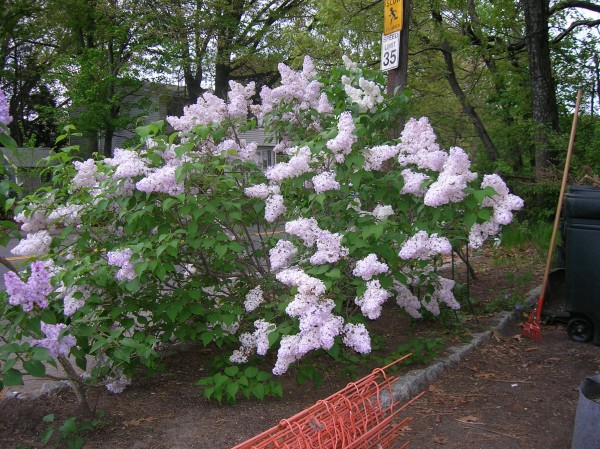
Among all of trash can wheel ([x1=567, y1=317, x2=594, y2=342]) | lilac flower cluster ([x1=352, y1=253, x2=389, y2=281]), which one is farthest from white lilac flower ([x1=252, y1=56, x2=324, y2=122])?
trash can wheel ([x1=567, y1=317, x2=594, y2=342])

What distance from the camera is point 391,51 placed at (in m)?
5.49

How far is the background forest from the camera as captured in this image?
9.21m

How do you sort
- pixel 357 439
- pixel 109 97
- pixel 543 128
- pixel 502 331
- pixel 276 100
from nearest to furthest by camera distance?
pixel 357 439 → pixel 276 100 → pixel 502 331 → pixel 543 128 → pixel 109 97

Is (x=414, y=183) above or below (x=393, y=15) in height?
below

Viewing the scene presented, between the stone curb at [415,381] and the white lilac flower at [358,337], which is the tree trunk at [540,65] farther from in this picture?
the white lilac flower at [358,337]

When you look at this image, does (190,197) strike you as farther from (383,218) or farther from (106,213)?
(383,218)

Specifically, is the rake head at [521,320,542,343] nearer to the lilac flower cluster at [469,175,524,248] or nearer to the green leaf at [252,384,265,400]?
the lilac flower cluster at [469,175,524,248]

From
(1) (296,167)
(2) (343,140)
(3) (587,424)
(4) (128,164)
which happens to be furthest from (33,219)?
(3) (587,424)

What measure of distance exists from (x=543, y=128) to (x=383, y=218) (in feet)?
18.7

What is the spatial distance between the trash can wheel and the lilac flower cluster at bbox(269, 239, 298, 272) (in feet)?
10.0

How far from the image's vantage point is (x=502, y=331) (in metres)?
5.82

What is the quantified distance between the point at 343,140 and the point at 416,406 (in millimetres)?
1928

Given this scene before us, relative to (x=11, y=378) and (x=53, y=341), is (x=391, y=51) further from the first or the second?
(x=11, y=378)

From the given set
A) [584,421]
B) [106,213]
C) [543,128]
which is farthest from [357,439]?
[543,128]
